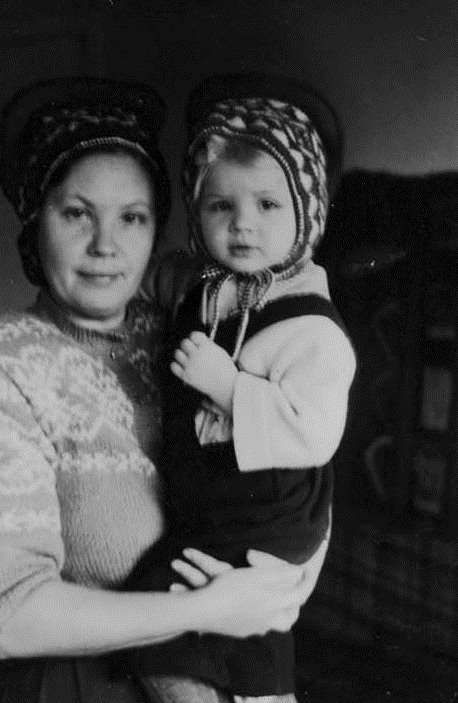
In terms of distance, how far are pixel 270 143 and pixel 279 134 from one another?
0.02 meters

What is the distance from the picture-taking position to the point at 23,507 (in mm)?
732

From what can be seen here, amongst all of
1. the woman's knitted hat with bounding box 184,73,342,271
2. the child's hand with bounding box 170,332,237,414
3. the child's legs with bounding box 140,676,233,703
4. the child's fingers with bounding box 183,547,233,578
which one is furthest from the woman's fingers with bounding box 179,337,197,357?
the child's legs with bounding box 140,676,233,703

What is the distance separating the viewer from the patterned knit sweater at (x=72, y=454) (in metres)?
0.73

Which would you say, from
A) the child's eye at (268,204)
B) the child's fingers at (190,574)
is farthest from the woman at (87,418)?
the child's eye at (268,204)

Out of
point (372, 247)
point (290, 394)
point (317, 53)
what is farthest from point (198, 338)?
point (317, 53)

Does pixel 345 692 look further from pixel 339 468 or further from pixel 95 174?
pixel 95 174

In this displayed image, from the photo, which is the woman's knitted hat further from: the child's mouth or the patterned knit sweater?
the patterned knit sweater

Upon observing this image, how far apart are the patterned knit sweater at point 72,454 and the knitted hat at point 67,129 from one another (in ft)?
0.44

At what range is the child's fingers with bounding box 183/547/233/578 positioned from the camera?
0.80 metres

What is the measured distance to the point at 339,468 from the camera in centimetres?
87

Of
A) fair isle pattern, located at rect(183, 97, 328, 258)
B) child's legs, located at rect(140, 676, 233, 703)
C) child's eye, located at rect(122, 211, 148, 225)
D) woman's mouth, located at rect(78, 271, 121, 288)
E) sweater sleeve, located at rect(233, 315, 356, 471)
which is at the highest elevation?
fair isle pattern, located at rect(183, 97, 328, 258)

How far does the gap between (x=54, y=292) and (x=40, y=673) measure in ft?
1.27

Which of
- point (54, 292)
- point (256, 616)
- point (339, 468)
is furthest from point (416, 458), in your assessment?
point (54, 292)

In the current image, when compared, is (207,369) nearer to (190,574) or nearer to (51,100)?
(190,574)
